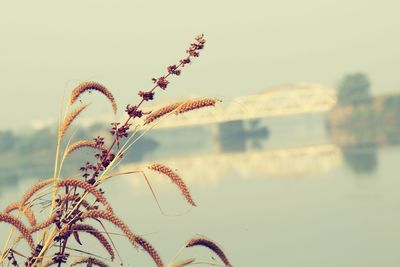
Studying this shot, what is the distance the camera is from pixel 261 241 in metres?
16.4

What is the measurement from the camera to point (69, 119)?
2021mm

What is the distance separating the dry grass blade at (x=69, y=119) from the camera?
6.40 ft

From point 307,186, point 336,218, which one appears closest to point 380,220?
point 336,218

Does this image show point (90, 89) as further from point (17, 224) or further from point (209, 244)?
point (209, 244)

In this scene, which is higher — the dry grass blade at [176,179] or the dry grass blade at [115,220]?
the dry grass blade at [176,179]

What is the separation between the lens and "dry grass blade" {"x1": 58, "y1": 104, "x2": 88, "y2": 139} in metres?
1.95

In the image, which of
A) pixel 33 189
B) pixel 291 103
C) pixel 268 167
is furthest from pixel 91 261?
pixel 291 103

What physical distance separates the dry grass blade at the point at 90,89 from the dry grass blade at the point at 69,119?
8 centimetres

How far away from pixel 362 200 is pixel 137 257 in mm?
11700

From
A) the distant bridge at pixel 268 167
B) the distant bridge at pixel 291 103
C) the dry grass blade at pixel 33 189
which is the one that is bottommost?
the dry grass blade at pixel 33 189

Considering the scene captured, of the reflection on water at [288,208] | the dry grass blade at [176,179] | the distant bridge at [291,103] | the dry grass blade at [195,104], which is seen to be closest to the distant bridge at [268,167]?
the reflection on water at [288,208]

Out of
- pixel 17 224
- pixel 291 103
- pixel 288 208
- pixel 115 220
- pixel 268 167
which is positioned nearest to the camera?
pixel 115 220

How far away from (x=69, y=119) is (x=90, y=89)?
0.47 ft

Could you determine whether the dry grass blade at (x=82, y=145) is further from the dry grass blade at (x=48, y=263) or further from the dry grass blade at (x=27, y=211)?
the dry grass blade at (x=48, y=263)
